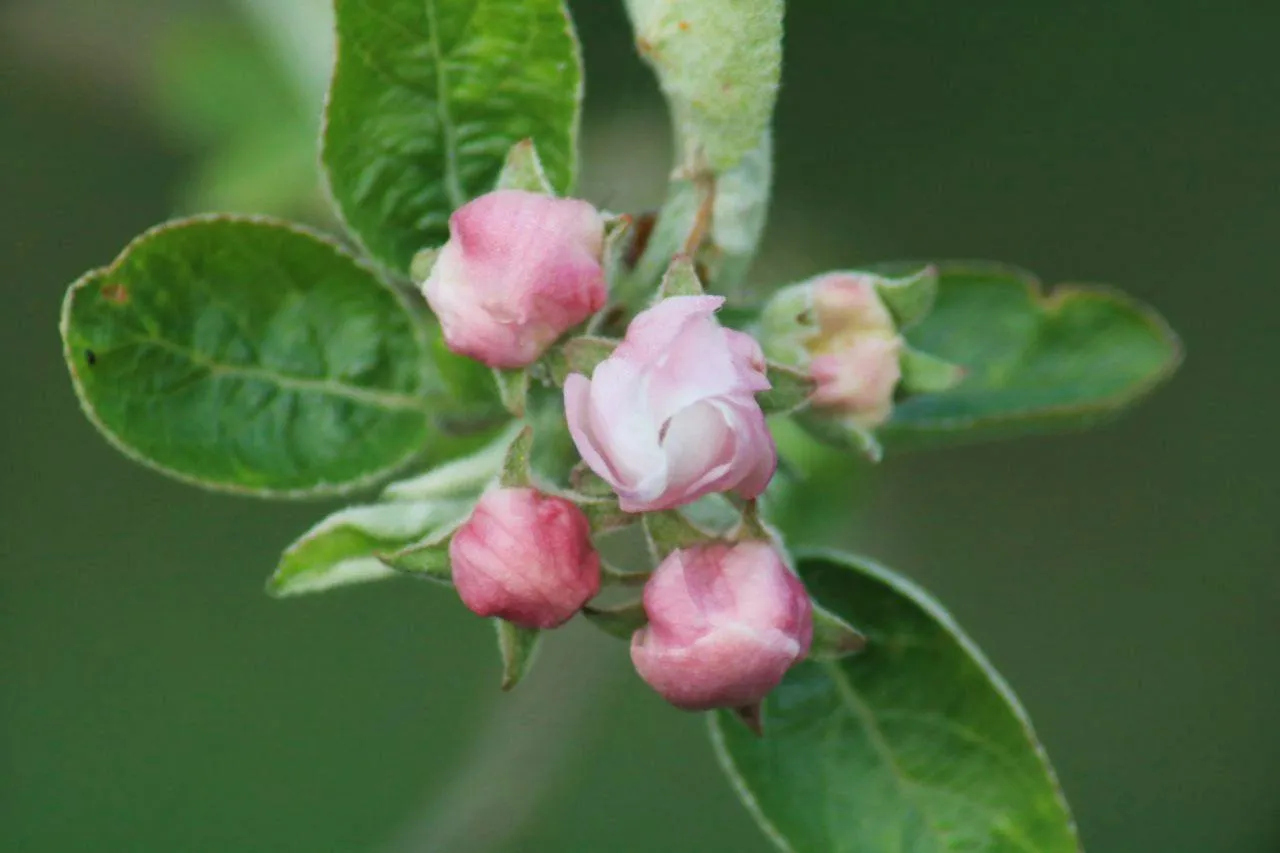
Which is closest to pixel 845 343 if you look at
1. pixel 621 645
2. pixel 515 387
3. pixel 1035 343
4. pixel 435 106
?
pixel 515 387

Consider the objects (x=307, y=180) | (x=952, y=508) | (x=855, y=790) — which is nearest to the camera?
(x=855, y=790)

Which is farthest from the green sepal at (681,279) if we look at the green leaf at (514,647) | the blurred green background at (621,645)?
the blurred green background at (621,645)

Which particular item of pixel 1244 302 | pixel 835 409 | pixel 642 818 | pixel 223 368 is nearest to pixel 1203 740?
pixel 1244 302

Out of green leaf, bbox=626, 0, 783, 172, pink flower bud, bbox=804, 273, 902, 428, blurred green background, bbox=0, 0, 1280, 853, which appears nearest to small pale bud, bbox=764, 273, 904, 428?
pink flower bud, bbox=804, 273, 902, 428

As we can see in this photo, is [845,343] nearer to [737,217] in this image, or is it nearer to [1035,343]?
[737,217]

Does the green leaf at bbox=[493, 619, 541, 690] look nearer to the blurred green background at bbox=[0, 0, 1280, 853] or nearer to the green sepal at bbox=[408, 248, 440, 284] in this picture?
the green sepal at bbox=[408, 248, 440, 284]

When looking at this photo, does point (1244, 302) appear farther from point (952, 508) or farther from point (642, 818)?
Result: point (642, 818)

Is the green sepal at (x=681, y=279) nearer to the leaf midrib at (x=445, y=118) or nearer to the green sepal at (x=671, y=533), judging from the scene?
the green sepal at (x=671, y=533)
